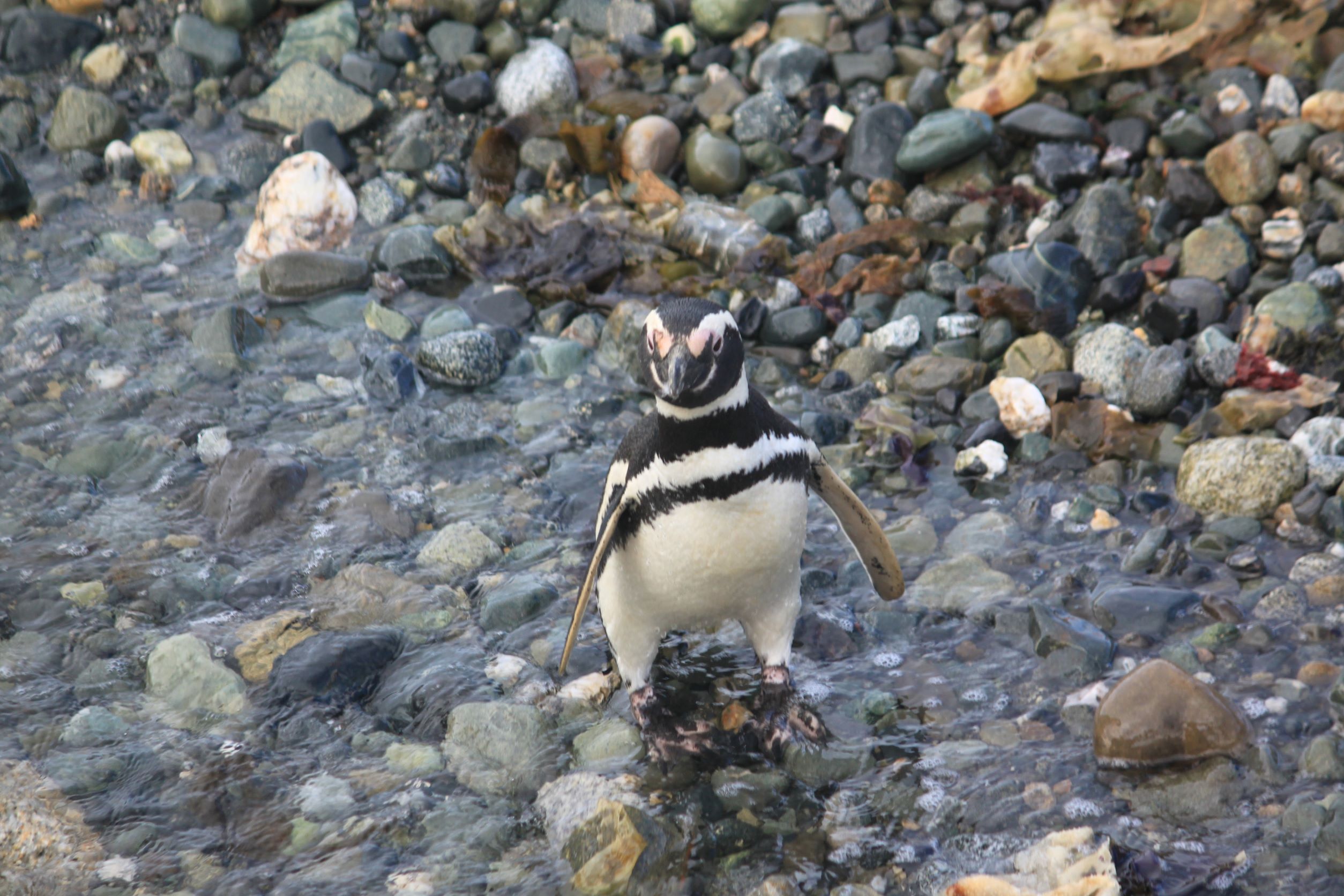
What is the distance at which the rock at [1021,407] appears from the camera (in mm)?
4785

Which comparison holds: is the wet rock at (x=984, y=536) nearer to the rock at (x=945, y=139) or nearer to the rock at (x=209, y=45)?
the rock at (x=945, y=139)

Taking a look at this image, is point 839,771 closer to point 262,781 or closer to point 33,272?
point 262,781

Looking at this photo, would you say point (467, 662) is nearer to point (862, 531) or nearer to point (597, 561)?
point (597, 561)

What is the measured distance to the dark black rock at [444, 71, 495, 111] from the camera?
7219 mm

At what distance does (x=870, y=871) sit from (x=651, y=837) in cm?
59

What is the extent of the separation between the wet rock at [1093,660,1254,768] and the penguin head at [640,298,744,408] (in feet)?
4.83

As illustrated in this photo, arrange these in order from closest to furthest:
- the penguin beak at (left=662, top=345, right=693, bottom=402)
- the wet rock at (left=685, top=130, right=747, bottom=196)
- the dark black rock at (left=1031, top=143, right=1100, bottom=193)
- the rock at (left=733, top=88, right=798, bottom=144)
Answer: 1. the penguin beak at (left=662, top=345, right=693, bottom=402)
2. the dark black rock at (left=1031, top=143, right=1100, bottom=193)
3. the wet rock at (left=685, top=130, right=747, bottom=196)
4. the rock at (left=733, top=88, right=798, bottom=144)

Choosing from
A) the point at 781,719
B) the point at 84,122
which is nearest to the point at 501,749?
the point at 781,719

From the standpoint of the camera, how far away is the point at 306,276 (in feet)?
20.4

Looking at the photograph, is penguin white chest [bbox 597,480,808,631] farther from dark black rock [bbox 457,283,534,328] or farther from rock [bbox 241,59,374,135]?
rock [bbox 241,59,374,135]

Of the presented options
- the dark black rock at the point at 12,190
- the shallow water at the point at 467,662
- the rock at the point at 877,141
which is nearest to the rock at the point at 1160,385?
the shallow water at the point at 467,662

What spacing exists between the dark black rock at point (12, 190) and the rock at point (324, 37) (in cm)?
182

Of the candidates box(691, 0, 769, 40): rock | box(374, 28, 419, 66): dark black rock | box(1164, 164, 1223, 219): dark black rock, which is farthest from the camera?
box(374, 28, 419, 66): dark black rock

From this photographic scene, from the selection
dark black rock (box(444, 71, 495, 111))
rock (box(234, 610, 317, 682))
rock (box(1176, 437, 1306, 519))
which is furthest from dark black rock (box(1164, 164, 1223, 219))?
rock (box(234, 610, 317, 682))
